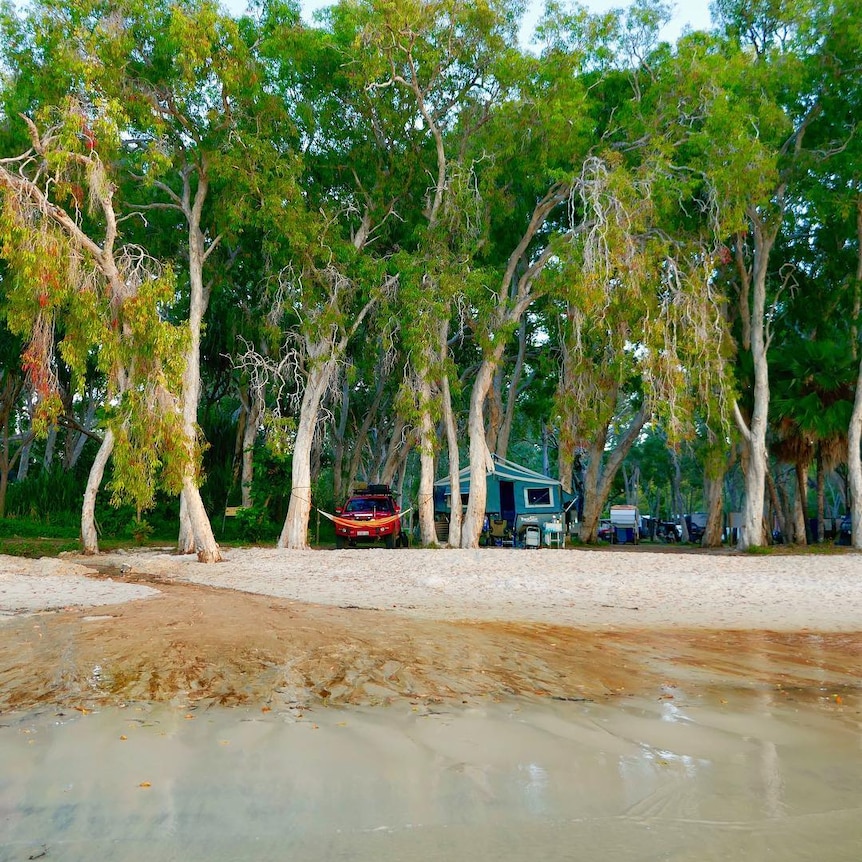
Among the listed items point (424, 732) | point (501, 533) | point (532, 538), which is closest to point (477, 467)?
point (532, 538)

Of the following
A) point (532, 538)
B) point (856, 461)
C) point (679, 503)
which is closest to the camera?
point (856, 461)

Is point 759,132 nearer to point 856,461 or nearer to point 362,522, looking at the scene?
point 856,461

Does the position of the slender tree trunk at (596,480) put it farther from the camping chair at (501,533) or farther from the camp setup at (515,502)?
the camping chair at (501,533)

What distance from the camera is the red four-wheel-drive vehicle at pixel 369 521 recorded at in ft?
72.9

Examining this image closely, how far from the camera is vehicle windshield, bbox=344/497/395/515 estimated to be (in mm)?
23078

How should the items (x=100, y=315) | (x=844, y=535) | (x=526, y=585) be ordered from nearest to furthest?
(x=526, y=585) < (x=100, y=315) < (x=844, y=535)

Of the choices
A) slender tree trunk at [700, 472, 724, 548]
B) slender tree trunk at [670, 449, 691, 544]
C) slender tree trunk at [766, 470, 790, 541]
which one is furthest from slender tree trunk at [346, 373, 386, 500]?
slender tree trunk at [670, 449, 691, 544]

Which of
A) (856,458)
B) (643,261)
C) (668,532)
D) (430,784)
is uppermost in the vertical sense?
(643,261)

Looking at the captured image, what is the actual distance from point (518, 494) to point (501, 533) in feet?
7.86

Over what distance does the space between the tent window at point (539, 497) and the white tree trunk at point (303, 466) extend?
8.44 meters

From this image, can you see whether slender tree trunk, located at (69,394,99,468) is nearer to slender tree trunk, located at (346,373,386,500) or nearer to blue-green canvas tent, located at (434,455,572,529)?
slender tree trunk, located at (346,373,386,500)

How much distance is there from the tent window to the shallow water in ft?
70.9

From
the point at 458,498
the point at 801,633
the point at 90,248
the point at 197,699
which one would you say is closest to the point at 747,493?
the point at 458,498

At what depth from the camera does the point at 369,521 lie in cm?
2225
